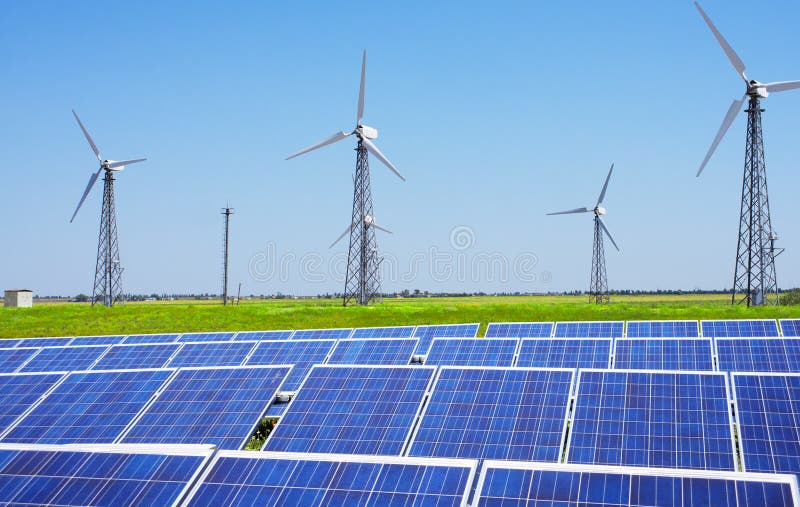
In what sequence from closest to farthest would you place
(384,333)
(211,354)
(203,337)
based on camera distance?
(211,354) < (384,333) < (203,337)

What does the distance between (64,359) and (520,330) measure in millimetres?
22921

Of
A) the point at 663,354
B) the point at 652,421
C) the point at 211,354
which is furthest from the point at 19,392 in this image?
the point at 663,354

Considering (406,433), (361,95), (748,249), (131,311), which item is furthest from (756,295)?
(131,311)

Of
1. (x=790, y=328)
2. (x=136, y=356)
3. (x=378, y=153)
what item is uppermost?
(x=378, y=153)

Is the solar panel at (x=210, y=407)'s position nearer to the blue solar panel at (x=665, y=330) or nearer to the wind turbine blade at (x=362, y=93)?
the blue solar panel at (x=665, y=330)

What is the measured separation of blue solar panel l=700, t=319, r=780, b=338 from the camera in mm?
37312

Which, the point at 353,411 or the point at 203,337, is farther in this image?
the point at 203,337

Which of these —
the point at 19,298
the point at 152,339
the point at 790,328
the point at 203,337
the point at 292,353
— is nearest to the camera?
the point at 292,353

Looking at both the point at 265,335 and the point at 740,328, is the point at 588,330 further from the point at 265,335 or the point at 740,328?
the point at 265,335

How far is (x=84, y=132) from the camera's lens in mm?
92750

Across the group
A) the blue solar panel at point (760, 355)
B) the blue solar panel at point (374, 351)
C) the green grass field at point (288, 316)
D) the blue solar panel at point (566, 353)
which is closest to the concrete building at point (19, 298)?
the green grass field at point (288, 316)

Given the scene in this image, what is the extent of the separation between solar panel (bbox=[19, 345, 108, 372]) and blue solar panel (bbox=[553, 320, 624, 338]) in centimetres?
2249

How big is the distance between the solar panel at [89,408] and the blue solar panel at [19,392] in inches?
17.5

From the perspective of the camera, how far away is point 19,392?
1045 inches
